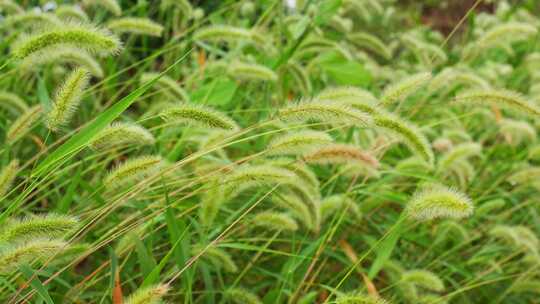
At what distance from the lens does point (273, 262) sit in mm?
2396

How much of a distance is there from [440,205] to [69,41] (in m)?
1.00

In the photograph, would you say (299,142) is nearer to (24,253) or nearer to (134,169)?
(134,169)

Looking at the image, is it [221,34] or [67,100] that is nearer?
[67,100]

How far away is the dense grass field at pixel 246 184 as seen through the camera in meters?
1.64

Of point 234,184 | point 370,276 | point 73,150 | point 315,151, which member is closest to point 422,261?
point 370,276

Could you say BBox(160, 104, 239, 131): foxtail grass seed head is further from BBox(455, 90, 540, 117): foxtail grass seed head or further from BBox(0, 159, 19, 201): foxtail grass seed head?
BBox(455, 90, 540, 117): foxtail grass seed head

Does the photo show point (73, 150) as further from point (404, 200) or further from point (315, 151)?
point (404, 200)

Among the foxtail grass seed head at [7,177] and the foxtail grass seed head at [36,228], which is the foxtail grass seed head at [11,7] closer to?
the foxtail grass seed head at [7,177]

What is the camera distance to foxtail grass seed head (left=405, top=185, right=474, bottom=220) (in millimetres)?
1671

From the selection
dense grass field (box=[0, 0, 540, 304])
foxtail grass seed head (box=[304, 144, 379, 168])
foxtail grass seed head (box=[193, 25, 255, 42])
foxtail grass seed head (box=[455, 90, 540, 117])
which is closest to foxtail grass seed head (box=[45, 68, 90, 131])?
dense grass field (box=[0, 0, 540, 304])

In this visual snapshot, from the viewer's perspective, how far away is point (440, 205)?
1.71 meters

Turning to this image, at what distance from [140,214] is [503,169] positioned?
5.99 feet

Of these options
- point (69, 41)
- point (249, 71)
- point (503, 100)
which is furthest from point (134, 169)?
point (503, 100)

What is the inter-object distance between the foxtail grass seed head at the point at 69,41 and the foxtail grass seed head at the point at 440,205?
2.84ft
